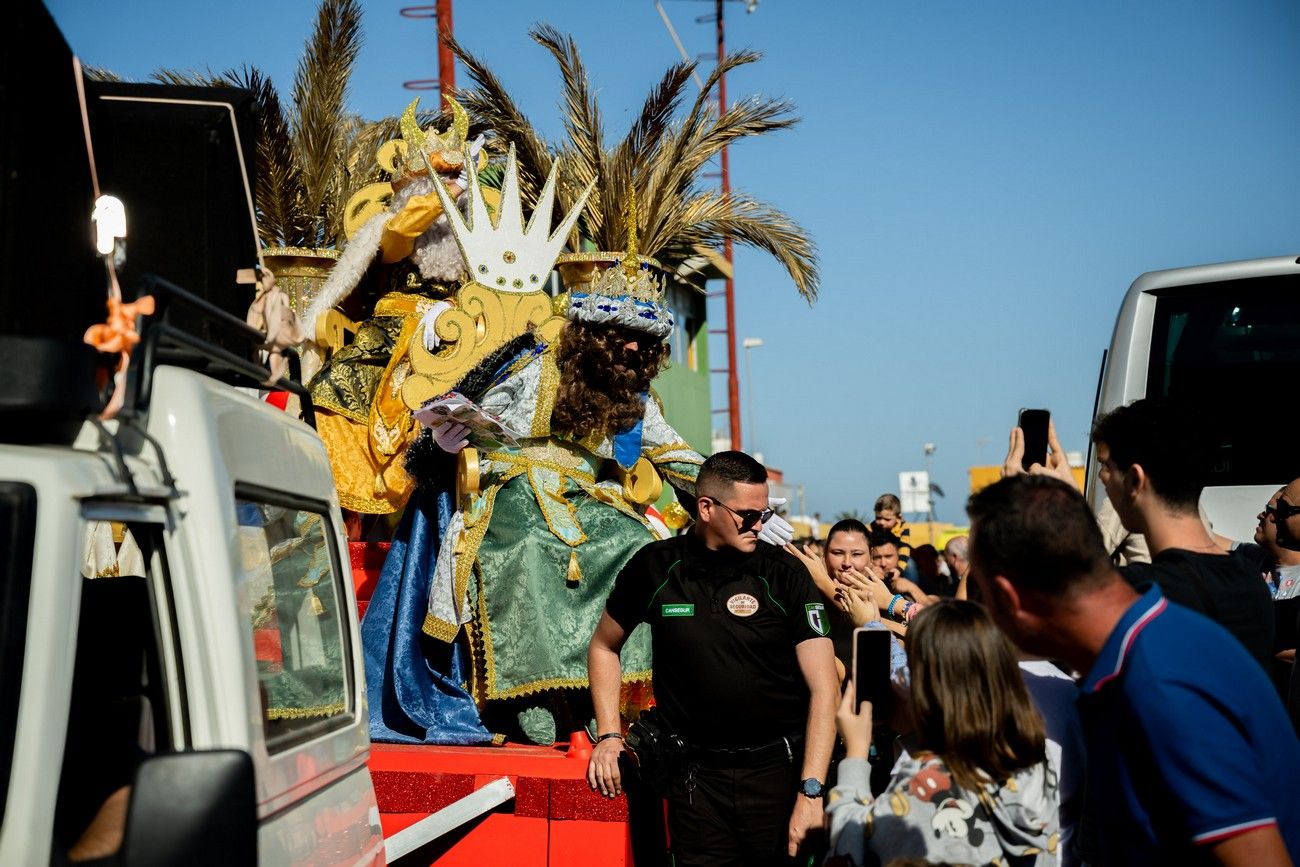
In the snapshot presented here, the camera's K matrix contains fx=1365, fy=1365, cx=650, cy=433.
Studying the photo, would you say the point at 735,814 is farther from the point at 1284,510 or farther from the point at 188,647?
the point at 188,647

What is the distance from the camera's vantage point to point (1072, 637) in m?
2.33

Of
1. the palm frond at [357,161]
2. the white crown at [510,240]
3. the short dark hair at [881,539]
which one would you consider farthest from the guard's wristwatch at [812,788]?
the palm frond at [357,161]

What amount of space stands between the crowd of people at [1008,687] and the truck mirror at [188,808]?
1.30m

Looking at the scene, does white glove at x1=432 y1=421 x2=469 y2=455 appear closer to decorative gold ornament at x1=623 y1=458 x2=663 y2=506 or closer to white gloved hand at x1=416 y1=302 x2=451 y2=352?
white gloved hand at x1=416 y1=302 x2=451 y2=352

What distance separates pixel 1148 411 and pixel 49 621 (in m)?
2.24

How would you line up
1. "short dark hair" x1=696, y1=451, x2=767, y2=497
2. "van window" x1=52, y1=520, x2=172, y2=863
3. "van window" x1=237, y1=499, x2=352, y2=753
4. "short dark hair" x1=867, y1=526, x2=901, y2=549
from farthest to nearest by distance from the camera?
1. "short dark hair" x1=867, y1=526, x2=901, y2=549
2. "short dark hair" x1=696, y1=451, x2=767, y2=497
3. "van window" x1=237, y1=499, x2=352, y2=753
4. "van window" x1=52, y1=520, x2=172, y2=863

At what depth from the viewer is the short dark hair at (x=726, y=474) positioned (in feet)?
15.1

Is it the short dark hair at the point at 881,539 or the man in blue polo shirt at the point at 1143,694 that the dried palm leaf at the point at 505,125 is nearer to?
the short dark hair at the point at 881,539

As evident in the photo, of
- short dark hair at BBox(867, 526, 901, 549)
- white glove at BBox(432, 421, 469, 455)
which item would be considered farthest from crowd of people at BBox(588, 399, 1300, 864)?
short dark hair at BBox(867, 526, 901, 549)

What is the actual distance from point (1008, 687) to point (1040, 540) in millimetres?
777

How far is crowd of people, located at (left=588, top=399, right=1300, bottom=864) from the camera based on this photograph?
217cm

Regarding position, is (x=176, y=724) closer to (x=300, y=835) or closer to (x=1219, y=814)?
(x=300, y=835)

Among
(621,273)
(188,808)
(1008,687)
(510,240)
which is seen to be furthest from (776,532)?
(188,808)

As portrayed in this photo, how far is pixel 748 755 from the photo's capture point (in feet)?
14.8
